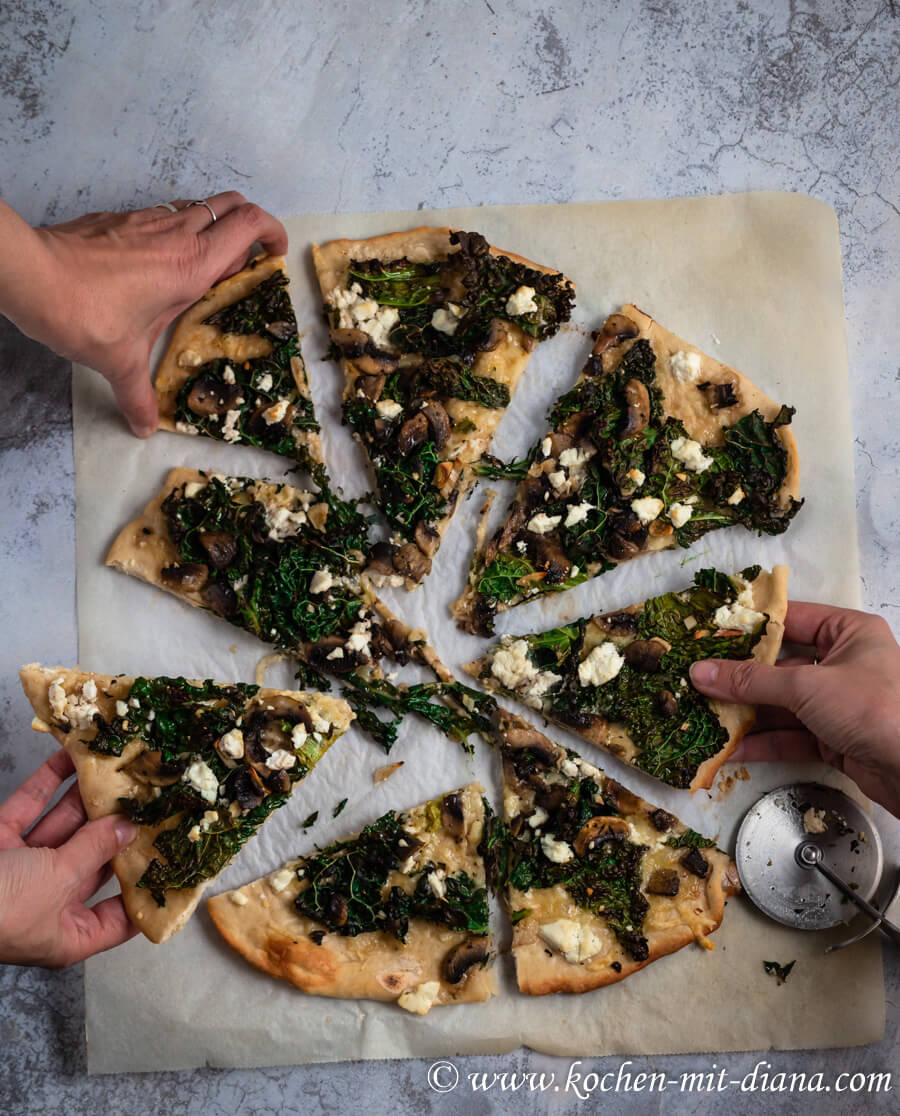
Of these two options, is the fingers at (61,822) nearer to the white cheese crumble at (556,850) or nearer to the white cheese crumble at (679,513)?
the white cheese crumble at (556,850)

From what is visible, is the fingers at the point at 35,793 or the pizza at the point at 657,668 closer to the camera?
the fingers at the point at 35,793

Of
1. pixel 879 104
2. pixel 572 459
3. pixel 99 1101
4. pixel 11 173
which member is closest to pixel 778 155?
pixel 879 104

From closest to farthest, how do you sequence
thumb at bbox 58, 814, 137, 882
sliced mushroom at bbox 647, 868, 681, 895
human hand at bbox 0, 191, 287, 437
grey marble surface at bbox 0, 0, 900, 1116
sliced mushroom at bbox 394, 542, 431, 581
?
human hand at bbox 0, 191, 287, 437 → thumb at bbox 58, 814, 137, 882 → sliced mushroom at bbox 647, 868, 681, 895 → sliced mushroom at bbox 394, 542, 431, 581 → grey marble surface at bbox 0, 0, 900, 1116

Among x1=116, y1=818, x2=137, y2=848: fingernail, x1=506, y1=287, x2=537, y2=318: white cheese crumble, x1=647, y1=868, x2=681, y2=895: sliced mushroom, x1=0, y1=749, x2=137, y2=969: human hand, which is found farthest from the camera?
x1=506, y1=287, x2=537, y2=318: white cheese crumble

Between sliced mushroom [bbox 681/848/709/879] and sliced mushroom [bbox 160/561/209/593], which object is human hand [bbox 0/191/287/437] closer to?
sliced mushroom [bbox 160/561/209/593]

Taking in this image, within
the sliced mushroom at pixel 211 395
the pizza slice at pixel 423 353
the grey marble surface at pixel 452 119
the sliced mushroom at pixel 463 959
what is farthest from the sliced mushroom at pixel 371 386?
the sliced mushroom at pixel 463 959

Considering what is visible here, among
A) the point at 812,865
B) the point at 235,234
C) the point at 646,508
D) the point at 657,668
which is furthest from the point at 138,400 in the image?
the point at 812,865

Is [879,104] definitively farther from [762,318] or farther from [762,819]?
[762,819]

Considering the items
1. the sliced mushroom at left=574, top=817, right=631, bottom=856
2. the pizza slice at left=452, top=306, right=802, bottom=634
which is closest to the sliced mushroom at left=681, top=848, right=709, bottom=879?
the sliced mushroom at left=574, top=817, right=631, bottom=856
